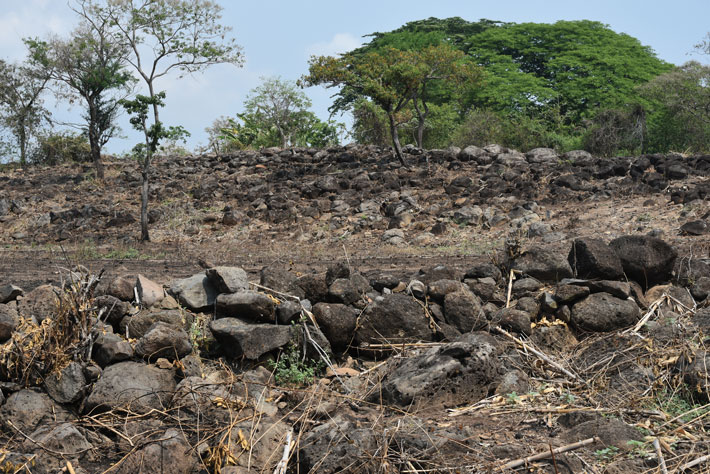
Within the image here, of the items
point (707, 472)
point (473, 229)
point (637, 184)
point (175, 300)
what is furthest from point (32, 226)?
point (707, 472)

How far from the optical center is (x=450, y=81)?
2156 cm

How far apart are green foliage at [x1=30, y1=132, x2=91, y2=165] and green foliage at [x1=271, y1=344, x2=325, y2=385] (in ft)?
68.3

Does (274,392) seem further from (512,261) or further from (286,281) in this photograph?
(512,261)

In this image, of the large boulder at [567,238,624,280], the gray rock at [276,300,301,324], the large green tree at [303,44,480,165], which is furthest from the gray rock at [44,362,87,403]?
the large green tree at [303,44,480,165]

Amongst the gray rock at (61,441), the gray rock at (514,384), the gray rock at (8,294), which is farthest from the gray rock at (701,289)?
the gray rock at (8,294)

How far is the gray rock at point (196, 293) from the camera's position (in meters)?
6.61

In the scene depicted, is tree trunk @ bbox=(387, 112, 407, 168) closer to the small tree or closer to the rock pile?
the small tree

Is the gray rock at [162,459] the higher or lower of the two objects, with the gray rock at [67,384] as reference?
lower

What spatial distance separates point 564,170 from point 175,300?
13110 millimetres

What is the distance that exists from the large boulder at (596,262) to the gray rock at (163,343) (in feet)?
13.7

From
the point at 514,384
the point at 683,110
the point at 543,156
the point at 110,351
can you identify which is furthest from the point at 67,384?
the point at 683,110

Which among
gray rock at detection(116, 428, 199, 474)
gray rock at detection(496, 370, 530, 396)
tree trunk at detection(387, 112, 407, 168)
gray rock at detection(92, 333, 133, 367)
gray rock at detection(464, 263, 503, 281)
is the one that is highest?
tree trunk at detection(387, 112, 407, 168)

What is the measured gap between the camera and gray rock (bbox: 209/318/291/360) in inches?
243

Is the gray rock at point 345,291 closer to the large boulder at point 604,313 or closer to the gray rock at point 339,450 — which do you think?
the large boulder at point 604,313
